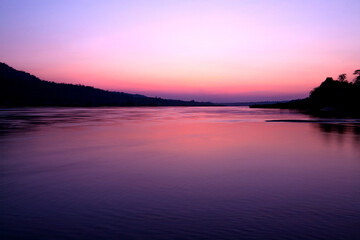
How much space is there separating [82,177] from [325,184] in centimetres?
837

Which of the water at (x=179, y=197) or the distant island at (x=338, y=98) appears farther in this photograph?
the distant island at (x=338, y=98)

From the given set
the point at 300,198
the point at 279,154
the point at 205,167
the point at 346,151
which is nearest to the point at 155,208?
the point at 300,198

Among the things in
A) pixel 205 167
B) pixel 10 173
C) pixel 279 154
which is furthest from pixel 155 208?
pixel 279 154

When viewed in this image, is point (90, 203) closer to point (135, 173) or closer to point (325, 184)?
point (135, 173)

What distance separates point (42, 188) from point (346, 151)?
16.4 meters

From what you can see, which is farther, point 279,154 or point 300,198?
point 279,154

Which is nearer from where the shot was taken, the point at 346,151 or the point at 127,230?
the point at 127,230

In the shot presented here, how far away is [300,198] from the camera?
8.06m

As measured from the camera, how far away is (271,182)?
995 centimetres

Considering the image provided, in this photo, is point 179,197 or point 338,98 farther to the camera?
point 338,98

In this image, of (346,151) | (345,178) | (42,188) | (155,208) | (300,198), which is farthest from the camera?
(346,151)

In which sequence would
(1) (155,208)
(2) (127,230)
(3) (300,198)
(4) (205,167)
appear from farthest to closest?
1. (4) (205,167)
2. (3) (300,198)
3. (1) (155,208)
4. (2) (127,230)

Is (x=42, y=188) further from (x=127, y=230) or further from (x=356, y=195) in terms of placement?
(x=356, y=195)

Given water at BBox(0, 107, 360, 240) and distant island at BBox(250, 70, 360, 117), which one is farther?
distant island at BBox(250, 70, 360, 117)
